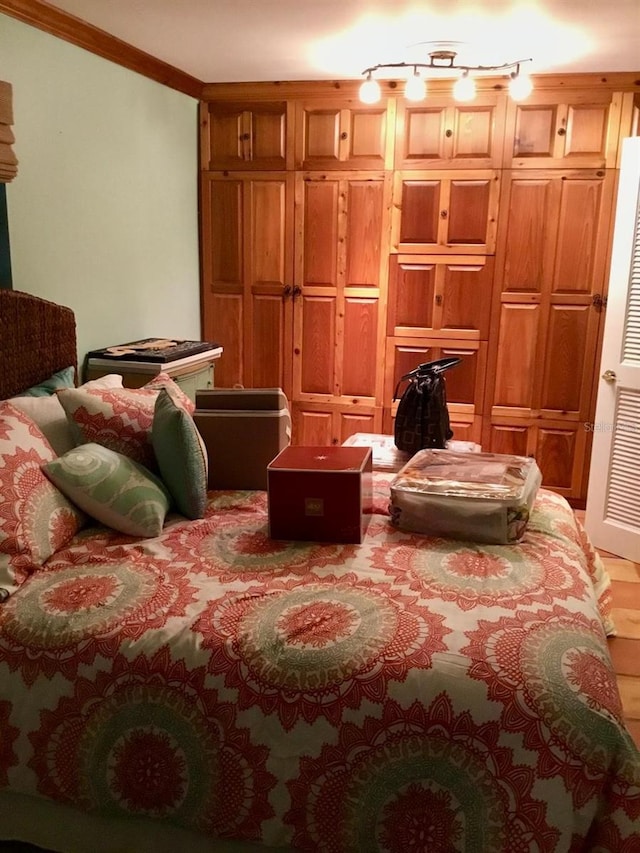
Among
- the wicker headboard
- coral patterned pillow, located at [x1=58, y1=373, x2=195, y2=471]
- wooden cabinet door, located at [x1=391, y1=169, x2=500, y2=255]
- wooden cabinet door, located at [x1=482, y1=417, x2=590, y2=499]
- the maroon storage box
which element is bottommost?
wooden cabinet door, located at [x1=482, y1=417, x2=590, y2=499]

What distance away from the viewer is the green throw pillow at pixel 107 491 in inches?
83.3

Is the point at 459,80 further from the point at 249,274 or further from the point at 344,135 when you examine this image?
the point at 249,274

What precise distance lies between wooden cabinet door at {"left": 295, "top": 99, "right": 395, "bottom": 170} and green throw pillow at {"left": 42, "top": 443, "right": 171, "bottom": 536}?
2488mm

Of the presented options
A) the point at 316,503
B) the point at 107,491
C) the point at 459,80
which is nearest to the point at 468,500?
the point at 316,503

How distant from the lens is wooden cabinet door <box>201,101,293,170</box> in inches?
161

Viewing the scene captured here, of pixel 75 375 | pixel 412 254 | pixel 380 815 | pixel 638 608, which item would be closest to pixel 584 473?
pixel 638 608

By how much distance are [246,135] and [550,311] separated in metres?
1.88

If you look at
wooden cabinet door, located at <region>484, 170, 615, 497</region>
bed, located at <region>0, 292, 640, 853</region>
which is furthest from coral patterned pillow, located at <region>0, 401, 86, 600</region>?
wooden cabinet door, located at <region>484, 170, 615, 497</region>

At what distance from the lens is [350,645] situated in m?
1.57

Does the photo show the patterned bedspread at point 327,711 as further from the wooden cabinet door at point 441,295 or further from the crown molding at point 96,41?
the wooden cabinet door at point 441,295

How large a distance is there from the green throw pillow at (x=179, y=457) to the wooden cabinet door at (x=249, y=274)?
206 cm

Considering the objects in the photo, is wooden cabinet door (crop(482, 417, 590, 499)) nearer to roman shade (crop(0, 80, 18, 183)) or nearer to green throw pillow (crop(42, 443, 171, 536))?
green throw pillow (crop(42, 443, 171, 536))

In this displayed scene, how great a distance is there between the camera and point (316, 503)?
2119 mm

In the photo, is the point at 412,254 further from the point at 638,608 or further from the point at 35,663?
the point at 35,663
